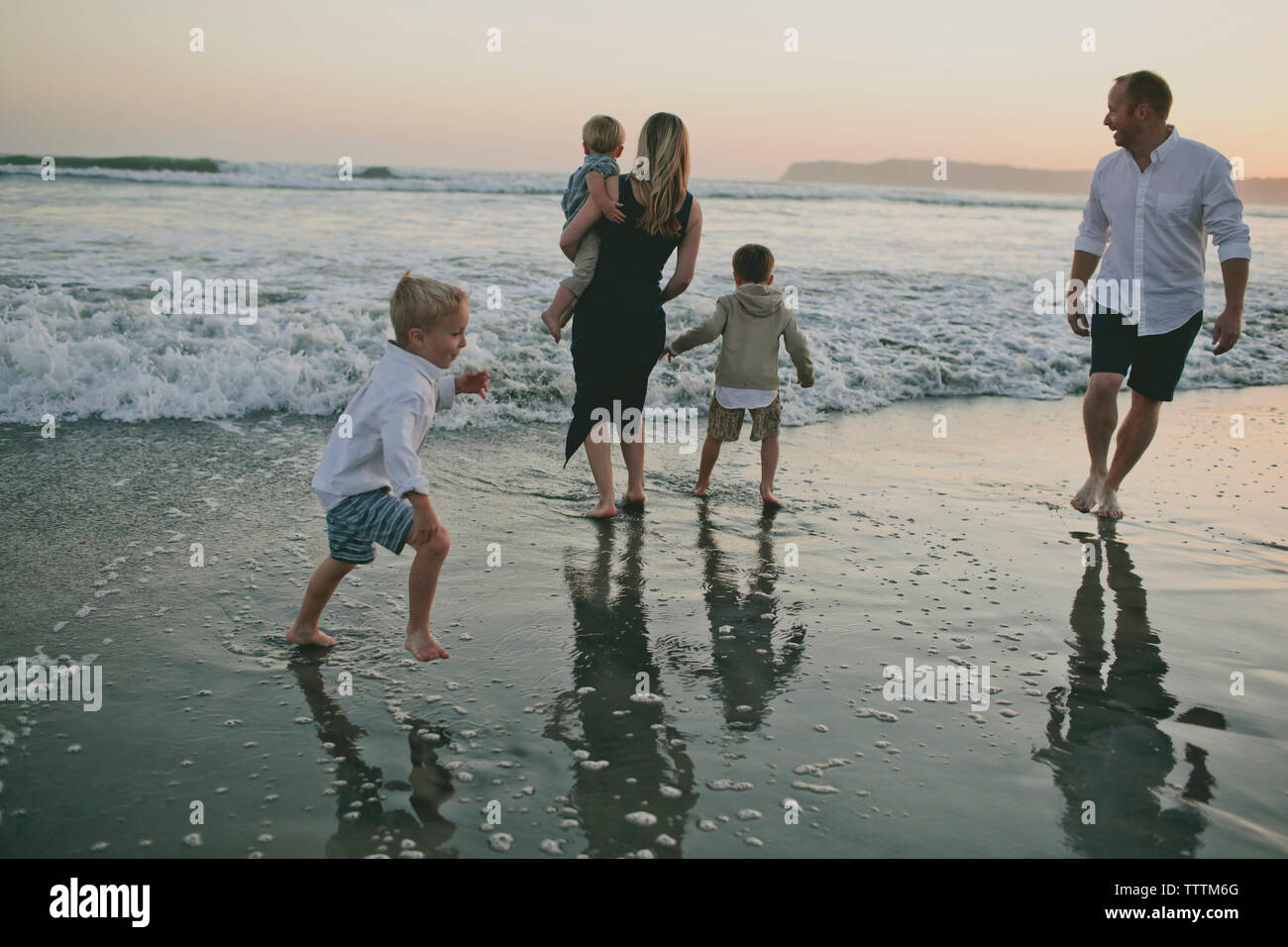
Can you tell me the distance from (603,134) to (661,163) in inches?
12.9

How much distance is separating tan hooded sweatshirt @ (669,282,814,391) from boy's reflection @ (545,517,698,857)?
76.7 inches

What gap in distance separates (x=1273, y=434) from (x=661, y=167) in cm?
584

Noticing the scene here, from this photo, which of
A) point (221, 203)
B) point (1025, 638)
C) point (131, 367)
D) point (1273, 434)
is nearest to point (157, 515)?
point (131, 367)

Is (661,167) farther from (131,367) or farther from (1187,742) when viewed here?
(131,367)

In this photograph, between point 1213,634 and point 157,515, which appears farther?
point 157,515

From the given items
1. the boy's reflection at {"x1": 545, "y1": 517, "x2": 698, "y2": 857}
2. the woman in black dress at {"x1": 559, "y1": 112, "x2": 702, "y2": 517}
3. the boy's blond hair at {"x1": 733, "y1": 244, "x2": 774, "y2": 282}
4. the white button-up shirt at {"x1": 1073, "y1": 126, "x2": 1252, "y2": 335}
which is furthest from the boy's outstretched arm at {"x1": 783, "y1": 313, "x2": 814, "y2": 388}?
the boy's reflection at {"x1": 545, "y1": 517, "x2": 698, "y2": 857}

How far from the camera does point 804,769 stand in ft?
8.91

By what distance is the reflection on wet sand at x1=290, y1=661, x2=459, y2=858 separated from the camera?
2312mm

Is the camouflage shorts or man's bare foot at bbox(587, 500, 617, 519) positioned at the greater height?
the camouflage shorts
